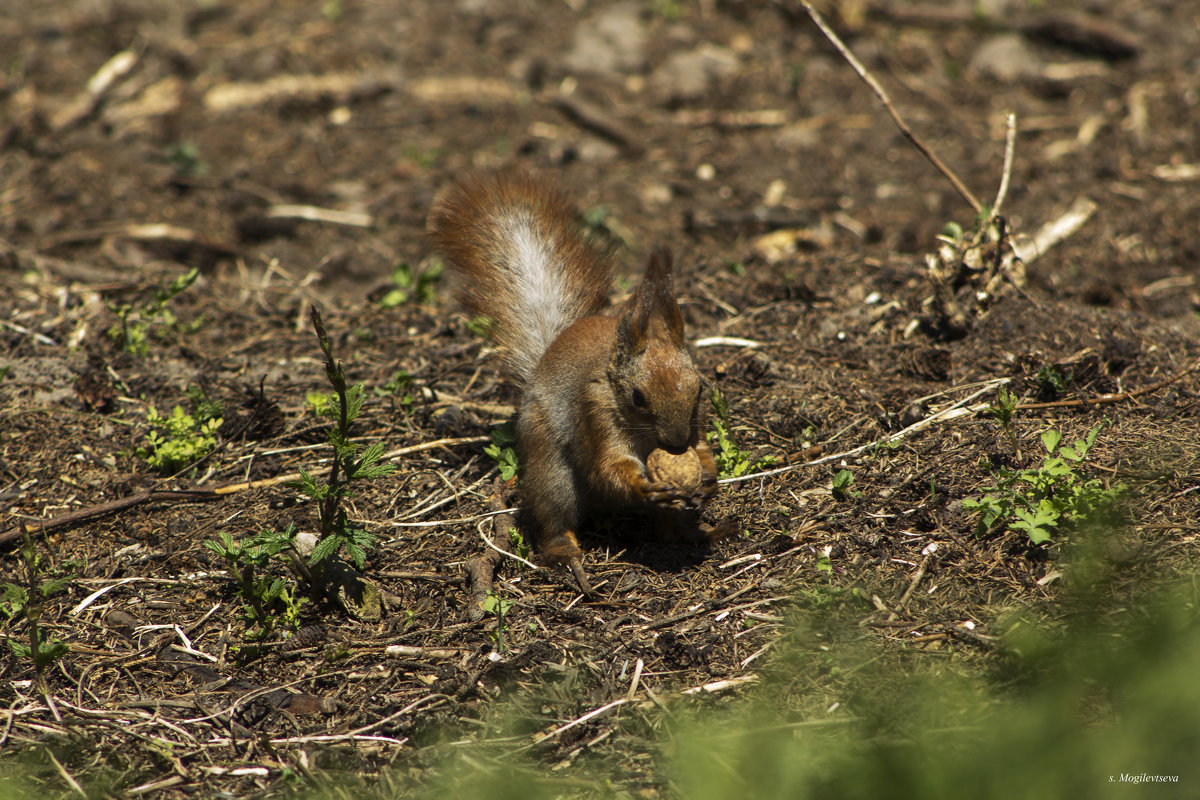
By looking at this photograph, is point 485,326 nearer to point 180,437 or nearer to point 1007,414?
point 180,437

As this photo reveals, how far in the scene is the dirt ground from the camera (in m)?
2.94

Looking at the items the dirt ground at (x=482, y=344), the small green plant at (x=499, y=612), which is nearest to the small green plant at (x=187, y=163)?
the dirt ground at (x=482, y=344)

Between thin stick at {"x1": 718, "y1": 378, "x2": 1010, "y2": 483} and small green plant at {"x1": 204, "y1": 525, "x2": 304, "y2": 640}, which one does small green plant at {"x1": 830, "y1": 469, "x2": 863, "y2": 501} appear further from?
small green plant at {"x1": 204, "y1": 525, "x2": 304, "y2": 640}

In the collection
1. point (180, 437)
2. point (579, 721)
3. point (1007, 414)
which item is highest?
point (1007, 414)

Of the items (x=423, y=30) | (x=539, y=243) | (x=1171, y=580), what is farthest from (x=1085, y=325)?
(x=423, y=30)

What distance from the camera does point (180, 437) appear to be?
390cm

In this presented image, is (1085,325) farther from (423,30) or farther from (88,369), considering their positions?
(423,30)

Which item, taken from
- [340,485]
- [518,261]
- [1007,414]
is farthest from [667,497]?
[518,261]

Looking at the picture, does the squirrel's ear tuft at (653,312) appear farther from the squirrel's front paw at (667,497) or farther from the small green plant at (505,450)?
the small green plant at (505,450)

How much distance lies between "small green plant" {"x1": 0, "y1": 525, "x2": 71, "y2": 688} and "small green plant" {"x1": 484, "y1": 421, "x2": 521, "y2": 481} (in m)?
1.50

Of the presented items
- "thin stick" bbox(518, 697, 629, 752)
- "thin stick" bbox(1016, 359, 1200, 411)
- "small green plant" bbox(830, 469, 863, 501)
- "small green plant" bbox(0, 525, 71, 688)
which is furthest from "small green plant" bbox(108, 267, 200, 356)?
"thin stick" bbox(1016, 359, 1200, 411)

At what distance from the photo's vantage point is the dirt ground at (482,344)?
9.64ft

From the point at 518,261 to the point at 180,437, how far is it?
5.02 feet

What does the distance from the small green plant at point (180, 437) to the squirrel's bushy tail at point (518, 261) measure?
45.7 inches
